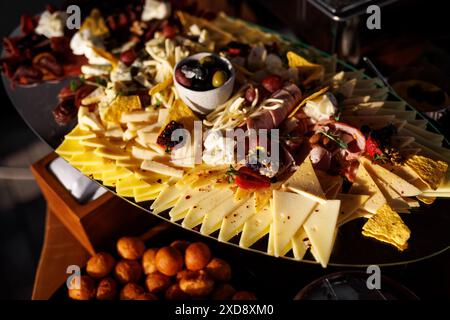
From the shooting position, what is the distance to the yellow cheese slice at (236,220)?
5.40ft

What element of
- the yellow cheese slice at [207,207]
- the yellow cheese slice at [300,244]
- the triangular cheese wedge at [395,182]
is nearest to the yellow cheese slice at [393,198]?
the triangular cheese wedge at [395,182]

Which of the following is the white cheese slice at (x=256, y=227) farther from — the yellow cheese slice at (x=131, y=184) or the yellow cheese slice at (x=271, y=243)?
the yellow cheese slice at (x=131, y=184)

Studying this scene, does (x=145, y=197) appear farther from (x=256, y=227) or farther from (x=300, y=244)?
(x=300, y=244)

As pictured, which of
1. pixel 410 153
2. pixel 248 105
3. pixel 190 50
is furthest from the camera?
pixel 190 50

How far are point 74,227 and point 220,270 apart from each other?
2.33 ft

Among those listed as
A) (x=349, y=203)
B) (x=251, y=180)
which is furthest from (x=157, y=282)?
(x=349, y=203)

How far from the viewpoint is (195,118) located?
1952 millimetres

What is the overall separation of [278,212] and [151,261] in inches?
24.5

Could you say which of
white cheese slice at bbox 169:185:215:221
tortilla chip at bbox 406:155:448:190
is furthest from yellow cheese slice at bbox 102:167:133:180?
tortilla chip at bbox 406:155:448:190

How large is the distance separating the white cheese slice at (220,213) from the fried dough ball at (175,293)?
1.04ft

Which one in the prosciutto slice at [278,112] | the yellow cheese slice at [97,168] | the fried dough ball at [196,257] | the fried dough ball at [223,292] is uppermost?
the prosciutto slice at [278,112]

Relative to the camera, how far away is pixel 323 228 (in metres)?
1.60
